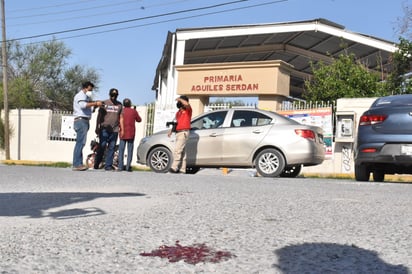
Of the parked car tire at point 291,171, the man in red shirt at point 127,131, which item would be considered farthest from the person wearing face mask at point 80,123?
the parked car tire at point 291,171

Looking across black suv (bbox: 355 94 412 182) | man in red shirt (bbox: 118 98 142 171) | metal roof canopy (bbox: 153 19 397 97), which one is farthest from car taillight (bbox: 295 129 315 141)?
metal roof canopy (bbox: 153 19 397 97)

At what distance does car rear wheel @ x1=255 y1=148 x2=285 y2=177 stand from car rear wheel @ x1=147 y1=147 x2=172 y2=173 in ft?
6.48

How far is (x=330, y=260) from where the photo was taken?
2.93 m

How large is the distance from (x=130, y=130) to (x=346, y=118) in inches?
268

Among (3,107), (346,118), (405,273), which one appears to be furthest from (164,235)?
(3,107)

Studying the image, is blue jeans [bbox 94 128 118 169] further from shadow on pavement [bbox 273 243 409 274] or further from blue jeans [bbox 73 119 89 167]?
shadow on pavement [bbox 273 243 409 274]

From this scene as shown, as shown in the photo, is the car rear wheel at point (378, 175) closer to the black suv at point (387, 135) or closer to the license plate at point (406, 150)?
the black suv at point (387, 135)

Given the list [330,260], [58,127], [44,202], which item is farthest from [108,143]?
[58,127]

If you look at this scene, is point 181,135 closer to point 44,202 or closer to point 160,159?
point 160,159

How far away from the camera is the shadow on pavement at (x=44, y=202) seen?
4.40 metres

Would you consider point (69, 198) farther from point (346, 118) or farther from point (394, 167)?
point (346, 118)

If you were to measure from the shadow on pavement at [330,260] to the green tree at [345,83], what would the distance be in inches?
599

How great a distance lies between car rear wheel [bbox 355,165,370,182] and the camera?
8492 millimetres

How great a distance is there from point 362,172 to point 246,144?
242cm
